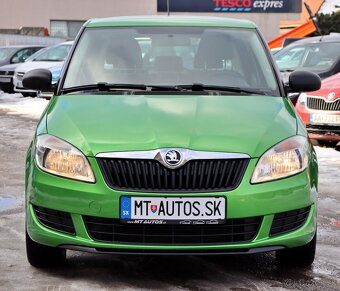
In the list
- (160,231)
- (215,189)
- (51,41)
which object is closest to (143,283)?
(160,231)

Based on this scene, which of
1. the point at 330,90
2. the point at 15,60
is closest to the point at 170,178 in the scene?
the point at 330,90

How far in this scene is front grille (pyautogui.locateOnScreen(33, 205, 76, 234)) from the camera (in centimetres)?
469

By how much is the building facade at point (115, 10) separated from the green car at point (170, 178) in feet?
169

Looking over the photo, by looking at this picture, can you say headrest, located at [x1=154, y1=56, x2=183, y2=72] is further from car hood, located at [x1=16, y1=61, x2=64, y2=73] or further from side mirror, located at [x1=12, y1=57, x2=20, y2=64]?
side mirror, located at [x1=12, y1=57, x2=20, y2=64]

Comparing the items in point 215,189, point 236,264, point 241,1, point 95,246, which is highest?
point 215,189

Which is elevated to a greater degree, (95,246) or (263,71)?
(263,71)

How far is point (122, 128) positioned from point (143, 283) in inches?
33.6

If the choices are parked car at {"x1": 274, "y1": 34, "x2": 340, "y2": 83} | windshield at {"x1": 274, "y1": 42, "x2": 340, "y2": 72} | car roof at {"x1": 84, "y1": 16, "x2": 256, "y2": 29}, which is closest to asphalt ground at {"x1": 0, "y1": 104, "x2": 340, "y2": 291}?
car roof at {"x1": 84, "y1": 16, "x2": 256, "y2": 29}

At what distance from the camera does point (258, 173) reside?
4641 millimetres

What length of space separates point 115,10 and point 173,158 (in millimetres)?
52672

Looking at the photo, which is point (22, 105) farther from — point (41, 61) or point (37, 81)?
point (37, 81)

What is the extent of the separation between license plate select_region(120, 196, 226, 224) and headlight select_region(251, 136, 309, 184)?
0.26 meters

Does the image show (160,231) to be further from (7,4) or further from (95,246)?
(7,4)

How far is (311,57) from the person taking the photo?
15.3 meters
